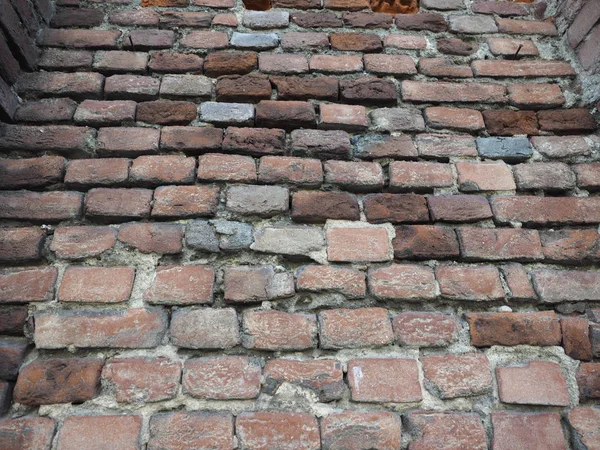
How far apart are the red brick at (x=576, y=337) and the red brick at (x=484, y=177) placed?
342 millimetres

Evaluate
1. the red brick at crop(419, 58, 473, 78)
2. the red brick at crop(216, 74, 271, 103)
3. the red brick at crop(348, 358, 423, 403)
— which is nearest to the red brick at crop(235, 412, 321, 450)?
the red brick at crop(348, 358, 423, 403)

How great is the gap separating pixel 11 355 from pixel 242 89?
0.82 m

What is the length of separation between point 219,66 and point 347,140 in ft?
1.40

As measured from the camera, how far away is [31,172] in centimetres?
109

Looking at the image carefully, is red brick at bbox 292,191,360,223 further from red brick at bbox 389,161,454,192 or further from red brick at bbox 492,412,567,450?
red brick at bbox 492,412,567,450

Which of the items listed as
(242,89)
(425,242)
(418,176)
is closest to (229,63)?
(242,89)

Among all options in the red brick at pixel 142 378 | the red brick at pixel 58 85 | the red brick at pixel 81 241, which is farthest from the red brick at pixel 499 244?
the red brick at pixel 58 85

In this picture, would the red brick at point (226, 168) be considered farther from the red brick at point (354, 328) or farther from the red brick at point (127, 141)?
the red brick at point (354, 328)

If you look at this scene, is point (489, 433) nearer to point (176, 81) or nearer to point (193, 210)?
point (193, 210)

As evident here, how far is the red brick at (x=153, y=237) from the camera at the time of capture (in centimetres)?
101

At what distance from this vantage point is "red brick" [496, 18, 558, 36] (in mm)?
1438

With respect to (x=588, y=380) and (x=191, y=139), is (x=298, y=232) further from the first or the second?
(x=588, y=380)

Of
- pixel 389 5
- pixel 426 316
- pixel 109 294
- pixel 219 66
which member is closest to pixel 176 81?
pixel 219 66

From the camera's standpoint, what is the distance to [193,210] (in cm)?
106
